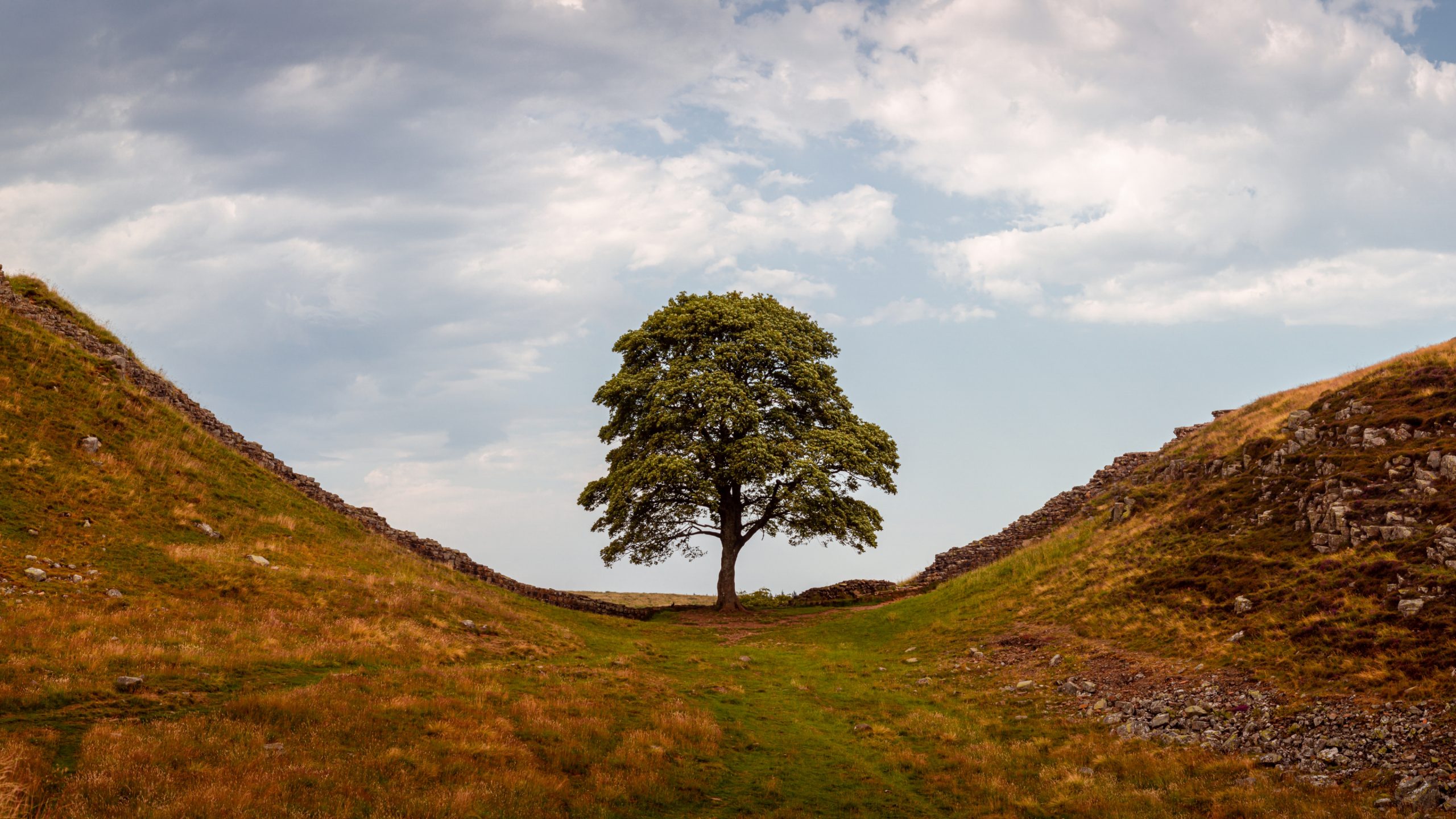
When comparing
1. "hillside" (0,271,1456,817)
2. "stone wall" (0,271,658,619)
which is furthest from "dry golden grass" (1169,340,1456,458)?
"stone wall" (0,271,658,619)

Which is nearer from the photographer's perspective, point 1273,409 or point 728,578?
point 1273,409

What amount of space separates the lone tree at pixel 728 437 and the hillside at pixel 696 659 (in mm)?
7424

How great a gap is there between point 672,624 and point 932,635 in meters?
13.4

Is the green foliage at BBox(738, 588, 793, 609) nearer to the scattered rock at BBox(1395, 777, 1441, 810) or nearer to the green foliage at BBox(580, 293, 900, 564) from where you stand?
the green foliage at BBox(580, 293, 900, 564)

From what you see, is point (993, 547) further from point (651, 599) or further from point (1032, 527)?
point (651, 599)

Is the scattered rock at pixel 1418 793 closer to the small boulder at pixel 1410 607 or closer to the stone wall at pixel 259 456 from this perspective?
the small boulder at pixel 1410 607

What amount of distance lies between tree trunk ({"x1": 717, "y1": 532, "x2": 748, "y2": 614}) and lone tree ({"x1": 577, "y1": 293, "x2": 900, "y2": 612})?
7 centimetres

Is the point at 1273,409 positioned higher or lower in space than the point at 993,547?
higher

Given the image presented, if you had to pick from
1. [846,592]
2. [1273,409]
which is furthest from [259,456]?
[1273,409]

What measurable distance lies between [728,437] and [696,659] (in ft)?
56.0

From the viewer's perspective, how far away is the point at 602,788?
47.8 ft

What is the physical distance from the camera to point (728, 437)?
44.4 meters

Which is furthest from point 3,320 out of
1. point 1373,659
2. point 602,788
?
point 1373,659

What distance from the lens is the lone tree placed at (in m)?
42.0
